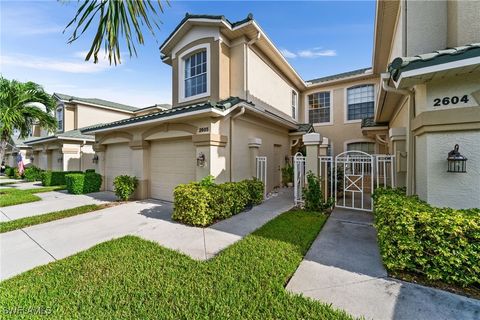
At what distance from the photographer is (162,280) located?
3.30 m

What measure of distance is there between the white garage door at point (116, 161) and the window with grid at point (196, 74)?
15.4ft

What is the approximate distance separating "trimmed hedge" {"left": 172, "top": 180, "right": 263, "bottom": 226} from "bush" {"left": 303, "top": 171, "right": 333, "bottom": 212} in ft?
7.87

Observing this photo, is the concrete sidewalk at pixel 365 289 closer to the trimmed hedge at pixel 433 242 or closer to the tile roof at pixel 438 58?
the trimmed hedge at pixel 433 242

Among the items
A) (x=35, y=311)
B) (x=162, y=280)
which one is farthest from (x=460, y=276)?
(x=35, y=311)

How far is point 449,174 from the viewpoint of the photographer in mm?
3859

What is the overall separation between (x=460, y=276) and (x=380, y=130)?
31.0 ft

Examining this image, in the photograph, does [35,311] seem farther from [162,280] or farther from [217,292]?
[217,292]

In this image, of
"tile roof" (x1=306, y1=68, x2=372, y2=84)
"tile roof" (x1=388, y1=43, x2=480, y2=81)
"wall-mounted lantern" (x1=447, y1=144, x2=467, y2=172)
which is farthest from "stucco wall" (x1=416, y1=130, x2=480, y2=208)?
"tile roof" (x1=306, y1=68, x2=372, y2=84)

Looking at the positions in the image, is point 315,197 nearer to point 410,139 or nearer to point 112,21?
point 410,139

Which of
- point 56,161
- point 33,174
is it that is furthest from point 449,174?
point 33,174

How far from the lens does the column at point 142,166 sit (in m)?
9.72

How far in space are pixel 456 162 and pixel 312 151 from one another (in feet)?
13.7

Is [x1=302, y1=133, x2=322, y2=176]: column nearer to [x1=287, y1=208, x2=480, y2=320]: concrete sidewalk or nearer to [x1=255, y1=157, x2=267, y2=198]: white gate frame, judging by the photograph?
[x1=255, y1=157, x2=267, y2=198]: white gate frame

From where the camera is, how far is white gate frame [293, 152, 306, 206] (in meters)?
8.26
